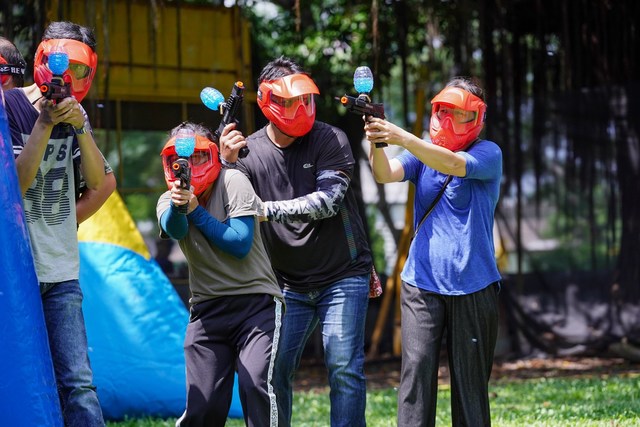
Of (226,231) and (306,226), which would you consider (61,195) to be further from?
(306,226)

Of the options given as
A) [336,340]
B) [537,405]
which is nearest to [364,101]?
[336,340]

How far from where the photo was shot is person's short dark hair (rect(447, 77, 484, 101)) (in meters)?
4.64

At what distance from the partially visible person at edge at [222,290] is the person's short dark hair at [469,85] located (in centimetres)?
110

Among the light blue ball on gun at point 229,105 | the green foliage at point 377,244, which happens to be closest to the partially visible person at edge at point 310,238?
the light blue ball on gun at point 229,105

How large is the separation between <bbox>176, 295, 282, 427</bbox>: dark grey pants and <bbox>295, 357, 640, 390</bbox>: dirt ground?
4.75m

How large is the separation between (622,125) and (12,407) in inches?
301

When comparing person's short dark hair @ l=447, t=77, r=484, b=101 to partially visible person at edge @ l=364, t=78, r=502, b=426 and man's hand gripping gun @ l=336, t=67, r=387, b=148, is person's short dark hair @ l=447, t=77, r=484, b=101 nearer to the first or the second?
partially visible person at edge @ l=364, t=78, r=502, b=426

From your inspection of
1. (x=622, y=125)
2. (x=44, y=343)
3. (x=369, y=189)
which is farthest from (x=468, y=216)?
(x=369, y=189)

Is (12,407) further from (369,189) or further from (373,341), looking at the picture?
(369,189)

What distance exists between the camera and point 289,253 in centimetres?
480

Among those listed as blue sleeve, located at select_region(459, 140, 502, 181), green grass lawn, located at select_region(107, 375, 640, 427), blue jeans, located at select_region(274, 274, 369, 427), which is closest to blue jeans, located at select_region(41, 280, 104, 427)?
blue jeans, located at select_region(274, 274, 369, 427)

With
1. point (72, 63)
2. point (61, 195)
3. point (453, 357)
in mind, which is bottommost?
point (453, 357)

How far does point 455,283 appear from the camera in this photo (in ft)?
14.8

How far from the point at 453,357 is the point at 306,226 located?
0.94 m
